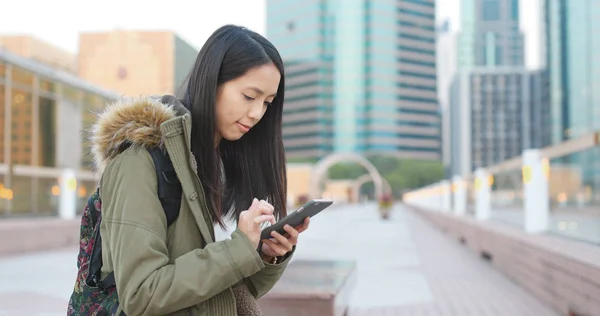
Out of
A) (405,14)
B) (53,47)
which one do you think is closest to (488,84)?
(405,14)

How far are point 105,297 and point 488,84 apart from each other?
117 m

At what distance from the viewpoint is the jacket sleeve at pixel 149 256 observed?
4.70 feet

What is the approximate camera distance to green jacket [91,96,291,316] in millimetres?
1436

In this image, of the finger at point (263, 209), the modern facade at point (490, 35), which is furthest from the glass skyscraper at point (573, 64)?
the modern facade at point (490, 35)

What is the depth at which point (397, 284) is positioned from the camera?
7.27 meters

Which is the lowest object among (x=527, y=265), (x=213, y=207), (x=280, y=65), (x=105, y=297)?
(x=527, y=265)

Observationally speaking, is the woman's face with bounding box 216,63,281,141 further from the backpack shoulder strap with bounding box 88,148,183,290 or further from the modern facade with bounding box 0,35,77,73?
the modern facade with bounding box 0,35,77,73

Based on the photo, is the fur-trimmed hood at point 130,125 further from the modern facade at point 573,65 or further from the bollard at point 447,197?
the modern facade at point 573,65

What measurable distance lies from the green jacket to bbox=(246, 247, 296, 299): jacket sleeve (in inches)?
12.7

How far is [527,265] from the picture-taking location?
6582mm

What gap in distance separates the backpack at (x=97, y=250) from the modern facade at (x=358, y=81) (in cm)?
10493

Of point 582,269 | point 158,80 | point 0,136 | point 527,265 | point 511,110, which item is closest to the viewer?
point 582,269

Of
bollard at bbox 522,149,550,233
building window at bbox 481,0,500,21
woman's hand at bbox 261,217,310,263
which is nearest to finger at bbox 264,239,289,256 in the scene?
woman's hand at bbox 261,217,310,263

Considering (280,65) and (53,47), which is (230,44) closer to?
(280,65)
